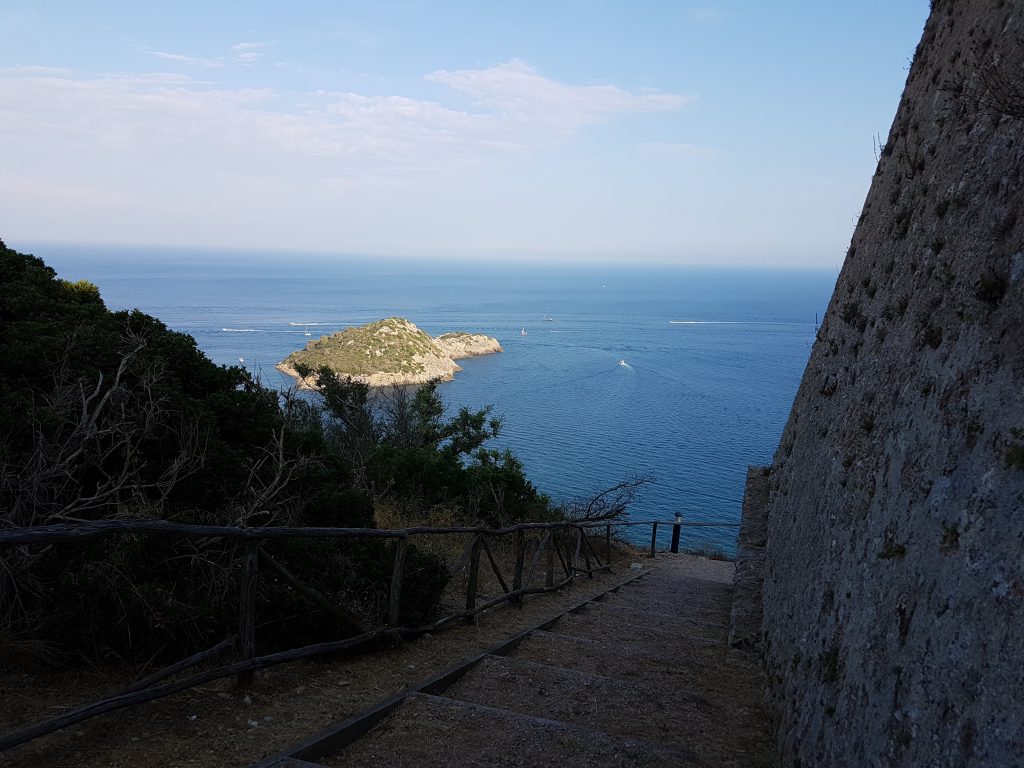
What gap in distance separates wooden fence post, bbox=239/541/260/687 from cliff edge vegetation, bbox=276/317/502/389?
57272mm

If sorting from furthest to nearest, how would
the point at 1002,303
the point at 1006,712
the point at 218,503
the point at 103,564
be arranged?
the point at 218,503, the point at 103,564, the point at 1002,303, the point at 1006,712

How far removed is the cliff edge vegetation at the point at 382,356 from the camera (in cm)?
6681

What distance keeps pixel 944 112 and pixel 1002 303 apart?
324 cm

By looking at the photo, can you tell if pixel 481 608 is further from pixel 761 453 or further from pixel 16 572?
pixel 761 453

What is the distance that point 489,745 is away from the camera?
3693 mm

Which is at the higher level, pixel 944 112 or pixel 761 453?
pixel 944 112

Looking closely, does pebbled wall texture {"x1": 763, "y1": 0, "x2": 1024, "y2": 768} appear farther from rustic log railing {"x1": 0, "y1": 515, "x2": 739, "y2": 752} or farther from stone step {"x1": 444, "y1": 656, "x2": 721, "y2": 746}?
rustic log railing {"x1": 0, "y1": 515, "x2": 739, "y2": 752}

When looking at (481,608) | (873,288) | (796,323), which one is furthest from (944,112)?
(796,323)

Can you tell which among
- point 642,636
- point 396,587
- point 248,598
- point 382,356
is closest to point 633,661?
point 642,636

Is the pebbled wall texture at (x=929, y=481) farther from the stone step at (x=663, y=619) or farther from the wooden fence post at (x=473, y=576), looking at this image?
the wooden fence post at (x=473, y=576)

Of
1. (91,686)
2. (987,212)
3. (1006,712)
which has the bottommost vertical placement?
(91,686)

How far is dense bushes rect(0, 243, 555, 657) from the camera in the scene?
4457 mm

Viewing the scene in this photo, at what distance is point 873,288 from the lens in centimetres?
588

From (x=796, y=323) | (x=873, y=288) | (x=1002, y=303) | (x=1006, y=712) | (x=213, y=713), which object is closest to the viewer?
(x=1006, y=712)
